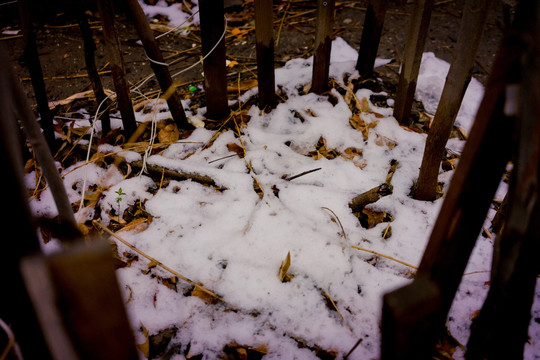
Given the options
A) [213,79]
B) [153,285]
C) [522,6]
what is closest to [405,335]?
[522,6]

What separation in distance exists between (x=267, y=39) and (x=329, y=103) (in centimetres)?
65

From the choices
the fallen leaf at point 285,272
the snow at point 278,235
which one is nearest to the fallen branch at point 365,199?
A: the snow at point 278,235

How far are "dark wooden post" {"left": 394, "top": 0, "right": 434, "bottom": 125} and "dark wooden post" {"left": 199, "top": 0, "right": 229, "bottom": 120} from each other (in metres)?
1.08

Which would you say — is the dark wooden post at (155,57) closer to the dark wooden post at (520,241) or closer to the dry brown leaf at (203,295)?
the dry brown leaf at (203,295)

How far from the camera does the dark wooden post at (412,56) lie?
1746 mm

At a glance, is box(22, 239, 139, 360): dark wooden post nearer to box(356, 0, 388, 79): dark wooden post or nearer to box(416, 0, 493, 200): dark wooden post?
box(416, 0, 493, 200): dark wooden post

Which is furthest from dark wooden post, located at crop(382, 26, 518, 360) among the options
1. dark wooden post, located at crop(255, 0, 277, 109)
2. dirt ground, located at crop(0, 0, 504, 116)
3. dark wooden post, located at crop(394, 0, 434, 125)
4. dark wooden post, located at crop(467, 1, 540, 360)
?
dirt ground, located at crop(0, 0, 504, 116)

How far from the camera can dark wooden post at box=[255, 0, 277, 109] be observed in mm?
1966

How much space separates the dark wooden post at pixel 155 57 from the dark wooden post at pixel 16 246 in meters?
1.36

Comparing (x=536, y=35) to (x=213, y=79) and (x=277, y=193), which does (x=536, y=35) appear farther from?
(x=213, y=79)

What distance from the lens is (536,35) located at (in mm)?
609

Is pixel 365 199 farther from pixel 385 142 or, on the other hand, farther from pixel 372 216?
pixel 385 142

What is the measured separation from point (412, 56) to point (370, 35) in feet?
1.64

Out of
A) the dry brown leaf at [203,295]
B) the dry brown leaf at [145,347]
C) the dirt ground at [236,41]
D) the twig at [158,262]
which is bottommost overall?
the dry brown leaf at [145,347]
